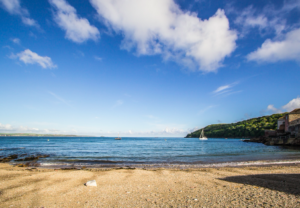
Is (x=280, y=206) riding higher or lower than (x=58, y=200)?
higher

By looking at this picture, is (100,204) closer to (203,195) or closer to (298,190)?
(203,195)

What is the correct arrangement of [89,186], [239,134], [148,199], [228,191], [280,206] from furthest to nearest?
1. [239,134]
2. [89,186]
3. [228,191]
4. [148,199]
5. [280,206]

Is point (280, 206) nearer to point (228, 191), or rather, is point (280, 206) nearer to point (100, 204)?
point (228, 191)

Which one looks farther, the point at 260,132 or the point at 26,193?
the point at 260,132

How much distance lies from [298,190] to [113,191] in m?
9.21

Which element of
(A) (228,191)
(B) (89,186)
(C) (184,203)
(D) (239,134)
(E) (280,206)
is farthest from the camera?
(D) (239,134)

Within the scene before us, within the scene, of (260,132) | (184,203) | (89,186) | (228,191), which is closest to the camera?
(184,203)

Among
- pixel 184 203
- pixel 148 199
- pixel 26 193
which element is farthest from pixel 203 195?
pixel 26 193

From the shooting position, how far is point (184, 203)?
634 centimetres

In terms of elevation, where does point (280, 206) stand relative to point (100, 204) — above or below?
above

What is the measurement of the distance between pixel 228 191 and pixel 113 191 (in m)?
5.99

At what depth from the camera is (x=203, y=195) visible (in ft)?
23.8

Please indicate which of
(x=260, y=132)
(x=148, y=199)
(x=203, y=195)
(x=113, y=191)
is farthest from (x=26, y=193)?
(x=260, y=132)

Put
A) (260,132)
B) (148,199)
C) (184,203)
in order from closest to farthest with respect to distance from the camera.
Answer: (184,203) → (148,199) → (260,132)
